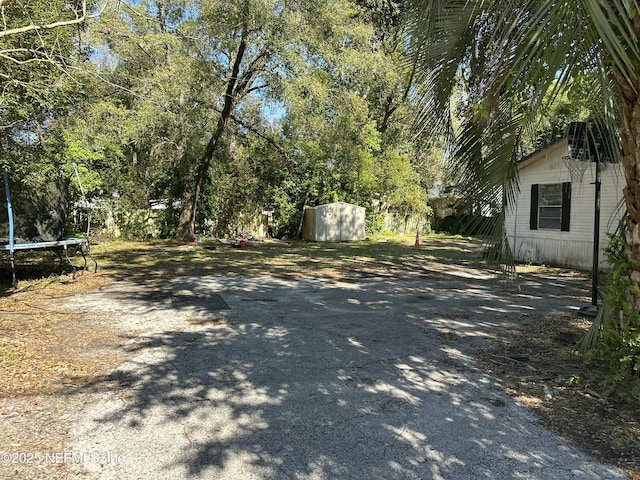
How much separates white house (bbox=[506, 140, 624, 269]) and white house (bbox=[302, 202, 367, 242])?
7876 mm

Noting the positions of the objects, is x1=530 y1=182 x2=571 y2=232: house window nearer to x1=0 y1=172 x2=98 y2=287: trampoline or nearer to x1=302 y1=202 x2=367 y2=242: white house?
x1=302 y1=202 x2=367 y2=242: white house

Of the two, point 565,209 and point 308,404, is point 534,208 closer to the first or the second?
point 565,209

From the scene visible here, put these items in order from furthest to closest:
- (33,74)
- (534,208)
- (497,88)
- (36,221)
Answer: (534,208) < (36,221) < (33,74) < (497,88)

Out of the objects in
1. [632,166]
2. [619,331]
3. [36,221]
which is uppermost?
[632,166]

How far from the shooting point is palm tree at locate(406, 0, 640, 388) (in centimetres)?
286

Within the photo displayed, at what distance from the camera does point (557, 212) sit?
1258cm

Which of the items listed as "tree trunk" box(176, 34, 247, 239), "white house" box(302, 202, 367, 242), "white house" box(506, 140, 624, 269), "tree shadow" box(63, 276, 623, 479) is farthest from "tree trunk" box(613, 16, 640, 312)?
"white house" box(302, 202, 367, 242)

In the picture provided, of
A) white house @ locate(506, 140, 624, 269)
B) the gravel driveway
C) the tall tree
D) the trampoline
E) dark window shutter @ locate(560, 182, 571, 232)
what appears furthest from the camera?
dark window shutter @ locate(560, 182, 571, 232)

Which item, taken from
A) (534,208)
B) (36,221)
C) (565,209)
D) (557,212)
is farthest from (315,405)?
(534,208)

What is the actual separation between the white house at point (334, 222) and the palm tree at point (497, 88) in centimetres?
1462

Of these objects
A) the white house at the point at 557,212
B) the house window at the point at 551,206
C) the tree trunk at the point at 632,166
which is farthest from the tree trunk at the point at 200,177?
the tree trunk at the point at 632,166

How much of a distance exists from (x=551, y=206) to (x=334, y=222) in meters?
9.44

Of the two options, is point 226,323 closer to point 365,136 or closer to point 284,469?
point 284,469

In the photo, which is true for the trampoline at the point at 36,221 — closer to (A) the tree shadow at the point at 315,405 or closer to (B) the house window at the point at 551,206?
(A) the tree shadow at the point at 315,405
